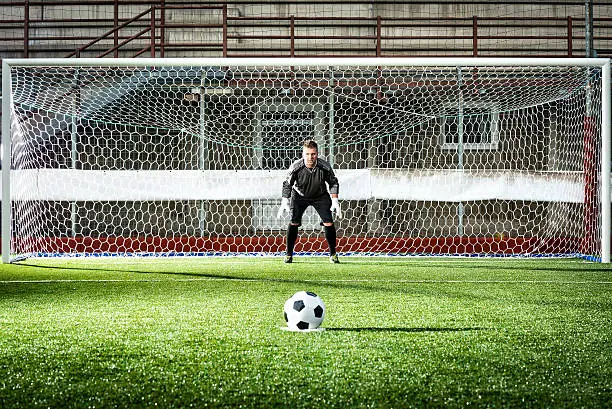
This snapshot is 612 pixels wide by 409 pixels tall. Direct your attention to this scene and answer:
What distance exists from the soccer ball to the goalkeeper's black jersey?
18.7 ft

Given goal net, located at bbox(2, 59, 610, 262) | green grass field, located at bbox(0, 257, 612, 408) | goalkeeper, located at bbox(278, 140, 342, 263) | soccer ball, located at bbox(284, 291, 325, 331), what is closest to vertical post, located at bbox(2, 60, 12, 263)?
goal net, located at bbox(2, 59, 610, 262)

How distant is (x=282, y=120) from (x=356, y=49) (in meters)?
2.93

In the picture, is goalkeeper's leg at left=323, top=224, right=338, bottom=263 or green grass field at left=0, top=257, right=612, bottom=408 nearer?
green grass field at left=0, top=257, right=612, bottom=408

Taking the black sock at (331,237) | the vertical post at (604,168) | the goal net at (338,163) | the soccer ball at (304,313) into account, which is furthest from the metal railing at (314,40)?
the soccer ball at (304,313)

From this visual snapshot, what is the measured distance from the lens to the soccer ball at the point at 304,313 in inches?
172

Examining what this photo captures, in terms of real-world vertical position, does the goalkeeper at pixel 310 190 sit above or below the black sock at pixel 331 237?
above

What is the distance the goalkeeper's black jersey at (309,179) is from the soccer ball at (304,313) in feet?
18.7

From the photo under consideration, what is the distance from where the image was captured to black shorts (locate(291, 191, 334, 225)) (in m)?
10.2

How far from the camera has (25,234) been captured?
38.1 feet

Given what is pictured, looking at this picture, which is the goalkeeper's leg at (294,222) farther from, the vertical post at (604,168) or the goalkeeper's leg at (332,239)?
the vertical post at (604,168)

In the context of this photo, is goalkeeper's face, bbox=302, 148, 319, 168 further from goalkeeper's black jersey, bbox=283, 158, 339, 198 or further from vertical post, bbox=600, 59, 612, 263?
vertical post, bbox=600, 59, 612, 263

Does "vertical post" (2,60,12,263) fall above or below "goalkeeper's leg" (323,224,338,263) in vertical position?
above

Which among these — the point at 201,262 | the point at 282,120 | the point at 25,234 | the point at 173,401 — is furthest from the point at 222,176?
the point at 173,401

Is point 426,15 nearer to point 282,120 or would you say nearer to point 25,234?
point 282,120
